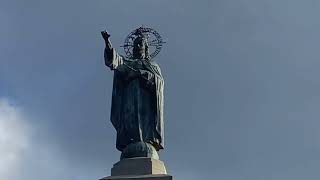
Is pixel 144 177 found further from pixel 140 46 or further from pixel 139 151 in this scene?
pixel 140 46

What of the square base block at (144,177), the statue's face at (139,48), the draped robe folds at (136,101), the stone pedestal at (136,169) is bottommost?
the square base block at (144,177)

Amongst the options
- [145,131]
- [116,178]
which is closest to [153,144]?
[145,131]

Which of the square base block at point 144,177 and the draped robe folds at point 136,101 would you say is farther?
the draped robe folds at point 136,101

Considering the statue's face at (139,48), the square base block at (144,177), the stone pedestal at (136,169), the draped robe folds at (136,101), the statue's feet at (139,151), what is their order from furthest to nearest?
1. the statue's face at (139,48)
2. the draped robe folds at (136,101)
3. the statue's feet at (139,151)
4. the stone pedestal at (136,169)
5. the square base block at (144,177)

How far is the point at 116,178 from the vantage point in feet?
69.4

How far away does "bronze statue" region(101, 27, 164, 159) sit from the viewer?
22.4 m

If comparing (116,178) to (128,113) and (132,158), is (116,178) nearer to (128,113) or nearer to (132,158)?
(132,158)

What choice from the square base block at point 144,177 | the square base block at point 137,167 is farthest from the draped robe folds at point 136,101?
the square base block at point 144,177

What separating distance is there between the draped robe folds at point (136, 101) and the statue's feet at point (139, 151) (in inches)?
11.9

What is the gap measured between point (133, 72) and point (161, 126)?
73.9 inches

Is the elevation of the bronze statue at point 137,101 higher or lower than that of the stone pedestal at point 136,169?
higher

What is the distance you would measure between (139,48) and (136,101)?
1.99 metres

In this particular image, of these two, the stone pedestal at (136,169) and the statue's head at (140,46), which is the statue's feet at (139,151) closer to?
the stone pedestal at (136,169)

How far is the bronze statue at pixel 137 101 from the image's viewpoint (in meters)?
22.4
